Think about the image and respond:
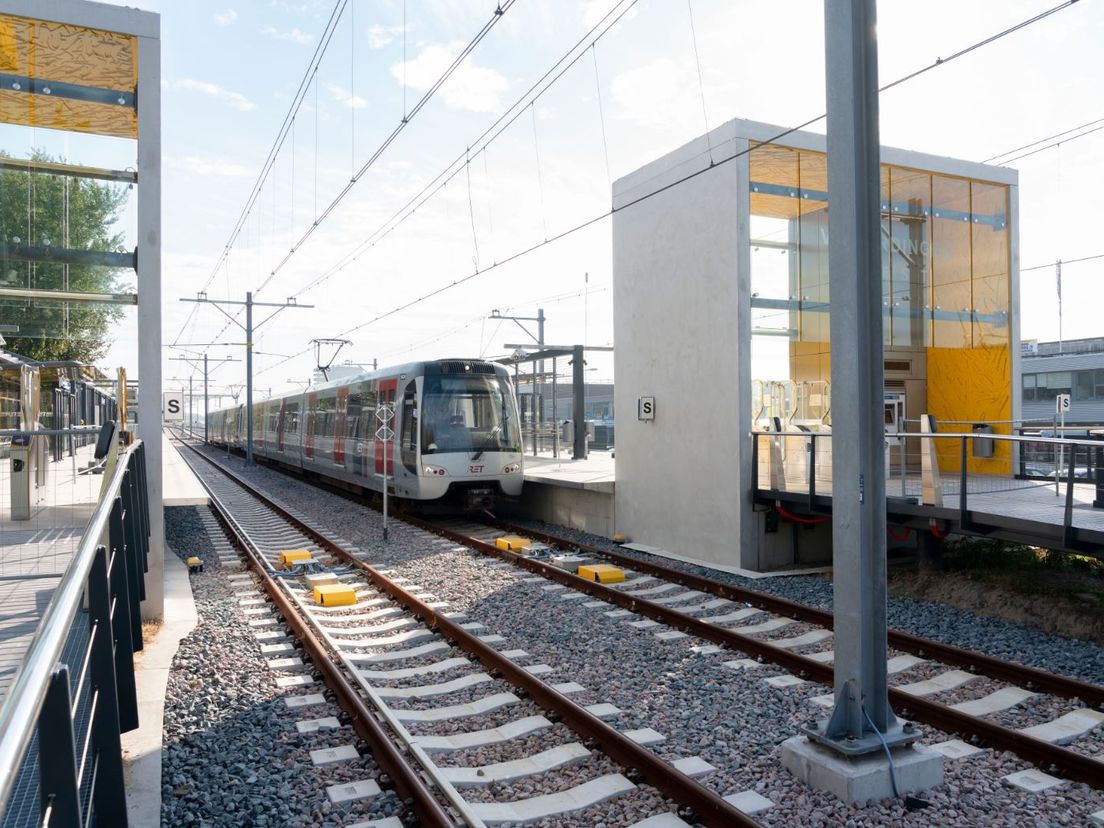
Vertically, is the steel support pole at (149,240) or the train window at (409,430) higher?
the steel support pole at (149,240)

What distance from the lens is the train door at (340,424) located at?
19641mm

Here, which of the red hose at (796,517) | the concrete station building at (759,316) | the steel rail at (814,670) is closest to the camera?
the steel rail at (814,670)

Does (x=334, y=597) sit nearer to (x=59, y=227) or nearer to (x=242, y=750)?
(x=242, y=750)

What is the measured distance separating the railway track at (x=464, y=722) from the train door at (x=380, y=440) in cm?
637

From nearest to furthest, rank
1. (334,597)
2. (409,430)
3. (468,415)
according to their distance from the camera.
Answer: (334,597)
(409,430)
(468,415)

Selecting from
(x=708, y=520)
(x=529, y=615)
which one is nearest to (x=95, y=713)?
(x=529, y=615)

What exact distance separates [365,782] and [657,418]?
28.7ft

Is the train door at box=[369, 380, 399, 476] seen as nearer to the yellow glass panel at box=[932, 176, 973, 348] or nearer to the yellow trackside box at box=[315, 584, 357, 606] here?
the yellow trackside box at box=[315, 584, 357, 606]

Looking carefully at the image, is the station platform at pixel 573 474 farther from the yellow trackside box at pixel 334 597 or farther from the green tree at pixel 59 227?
the green tree at pixel 59 227

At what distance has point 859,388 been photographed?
4.74 meters

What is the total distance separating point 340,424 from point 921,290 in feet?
41.9

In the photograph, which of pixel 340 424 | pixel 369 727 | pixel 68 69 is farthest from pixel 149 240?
pixel 340 424

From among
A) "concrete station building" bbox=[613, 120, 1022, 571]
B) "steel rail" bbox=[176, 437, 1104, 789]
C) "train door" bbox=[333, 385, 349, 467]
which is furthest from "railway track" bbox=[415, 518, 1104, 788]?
"train door" bbox=[333, 385, 349, 467]

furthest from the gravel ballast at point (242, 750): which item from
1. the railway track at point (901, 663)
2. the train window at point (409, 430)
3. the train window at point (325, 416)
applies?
the train window at point (325, 416)
